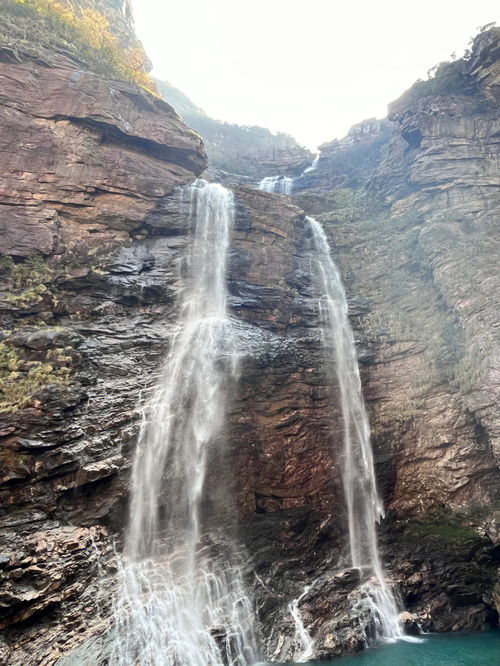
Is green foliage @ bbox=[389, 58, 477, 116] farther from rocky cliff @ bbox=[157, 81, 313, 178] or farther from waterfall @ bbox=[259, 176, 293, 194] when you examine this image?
rocky cliff @ bbox=[157, 81, 313, 178]

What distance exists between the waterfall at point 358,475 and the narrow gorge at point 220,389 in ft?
0.28

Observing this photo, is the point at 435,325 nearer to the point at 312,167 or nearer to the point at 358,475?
the point at 358,475

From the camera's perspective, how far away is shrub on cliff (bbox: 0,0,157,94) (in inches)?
811

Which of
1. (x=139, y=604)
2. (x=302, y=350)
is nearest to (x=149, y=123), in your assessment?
(x=302, y=350)

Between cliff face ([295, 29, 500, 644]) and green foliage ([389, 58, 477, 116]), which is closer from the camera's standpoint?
cliff face ([295, 29, 500, 644])

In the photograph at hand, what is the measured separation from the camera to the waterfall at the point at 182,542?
33.0 ft

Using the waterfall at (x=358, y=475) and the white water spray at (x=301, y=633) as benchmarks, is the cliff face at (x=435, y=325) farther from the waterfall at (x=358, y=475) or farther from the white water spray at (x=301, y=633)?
the white water spray at (x=301, y=633)

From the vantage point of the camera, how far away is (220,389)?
599 inches

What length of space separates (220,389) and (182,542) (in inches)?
212

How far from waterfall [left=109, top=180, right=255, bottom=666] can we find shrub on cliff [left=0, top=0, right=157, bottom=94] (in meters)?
16.9

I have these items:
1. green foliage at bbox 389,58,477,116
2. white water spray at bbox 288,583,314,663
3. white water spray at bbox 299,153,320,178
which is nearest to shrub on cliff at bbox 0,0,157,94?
white water spray at bbox 299,153,320,178

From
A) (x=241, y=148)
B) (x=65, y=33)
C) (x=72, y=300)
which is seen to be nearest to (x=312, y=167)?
(x=241, y=148)

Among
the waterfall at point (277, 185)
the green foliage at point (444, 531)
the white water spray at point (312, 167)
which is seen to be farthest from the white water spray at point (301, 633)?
the white water spray at point (312, 167)

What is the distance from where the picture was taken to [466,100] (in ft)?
85.8
